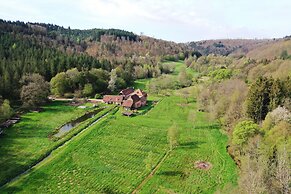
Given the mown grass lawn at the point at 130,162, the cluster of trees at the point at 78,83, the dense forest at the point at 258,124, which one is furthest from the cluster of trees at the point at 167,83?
the mown grass lawn at the point at 130,162

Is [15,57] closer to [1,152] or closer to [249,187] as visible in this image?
[1,152]

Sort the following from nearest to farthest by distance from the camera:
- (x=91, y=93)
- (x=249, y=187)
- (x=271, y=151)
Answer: (x=249, y=187), (x=271, y=151), (x=91, y=93)

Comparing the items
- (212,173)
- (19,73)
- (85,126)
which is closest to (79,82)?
(19,73)

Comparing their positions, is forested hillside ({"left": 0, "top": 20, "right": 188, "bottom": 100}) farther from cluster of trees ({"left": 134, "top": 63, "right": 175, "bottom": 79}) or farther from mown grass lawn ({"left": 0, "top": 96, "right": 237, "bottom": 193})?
mown grass lawn ({"left": 0, "top": 96, "right": 237, "bottom": 193})

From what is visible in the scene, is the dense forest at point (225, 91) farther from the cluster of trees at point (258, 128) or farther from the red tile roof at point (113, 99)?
the red tile roof at point (113, 99)

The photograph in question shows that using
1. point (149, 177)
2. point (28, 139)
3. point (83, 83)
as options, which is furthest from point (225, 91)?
point (83, 83)

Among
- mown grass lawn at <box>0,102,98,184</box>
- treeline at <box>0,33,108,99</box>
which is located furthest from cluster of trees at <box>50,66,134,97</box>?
mown grass lawn at <box>0,102,98,184</box>
